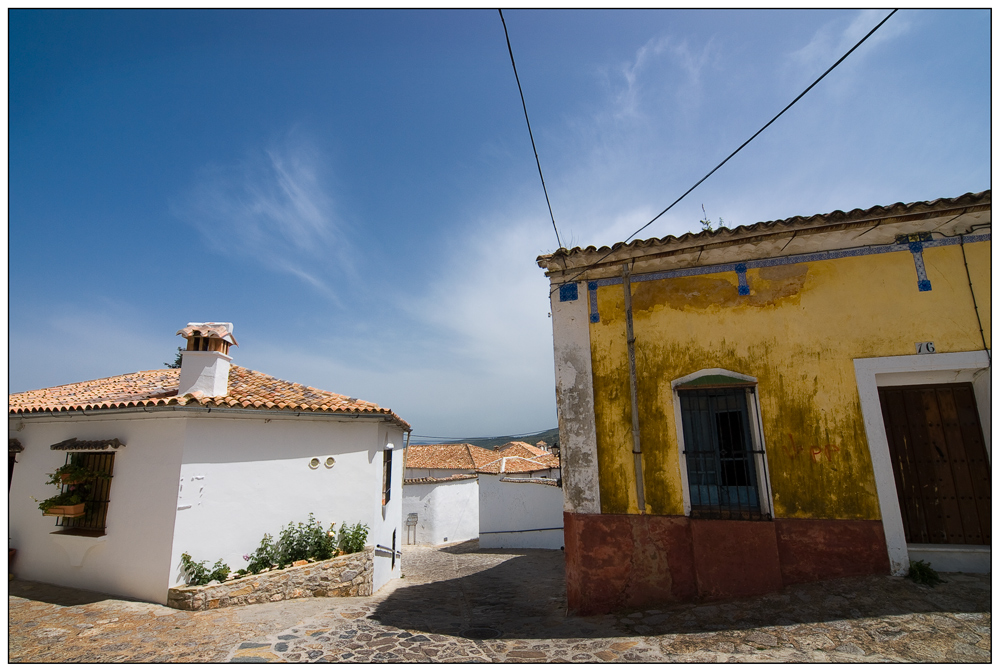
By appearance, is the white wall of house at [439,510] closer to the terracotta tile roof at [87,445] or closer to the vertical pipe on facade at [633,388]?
the terracotta tile roof at [87,445]

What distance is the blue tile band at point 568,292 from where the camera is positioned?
21.0 ft

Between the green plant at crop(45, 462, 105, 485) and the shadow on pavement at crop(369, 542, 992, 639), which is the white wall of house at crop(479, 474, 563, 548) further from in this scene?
the green plant at crop(45, 462, 105, 485)

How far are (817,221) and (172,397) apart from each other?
386 inches

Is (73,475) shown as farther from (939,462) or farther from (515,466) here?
(515,466)

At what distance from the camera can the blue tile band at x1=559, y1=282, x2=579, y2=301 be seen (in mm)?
6414

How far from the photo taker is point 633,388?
5.88 metres

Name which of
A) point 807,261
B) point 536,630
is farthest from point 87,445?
point 807,261

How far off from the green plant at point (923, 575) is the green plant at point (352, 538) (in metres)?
8.34

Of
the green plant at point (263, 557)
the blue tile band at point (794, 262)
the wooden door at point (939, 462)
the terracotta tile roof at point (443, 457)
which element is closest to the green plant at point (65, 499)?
the green plant at point (263, 557)

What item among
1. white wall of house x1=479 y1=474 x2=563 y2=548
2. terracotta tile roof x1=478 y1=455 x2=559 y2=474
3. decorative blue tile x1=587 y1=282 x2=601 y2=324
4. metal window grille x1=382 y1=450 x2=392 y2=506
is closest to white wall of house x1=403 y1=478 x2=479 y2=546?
terracotta tile roof x1=478 y1=455 x2=559 y2=474

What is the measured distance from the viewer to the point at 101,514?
7.43 metres

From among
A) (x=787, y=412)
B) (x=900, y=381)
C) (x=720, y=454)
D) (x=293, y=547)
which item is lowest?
(x=293, y=547)

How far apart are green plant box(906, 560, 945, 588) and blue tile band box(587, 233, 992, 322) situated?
3180 millimetres

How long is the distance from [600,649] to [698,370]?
3410 mm
